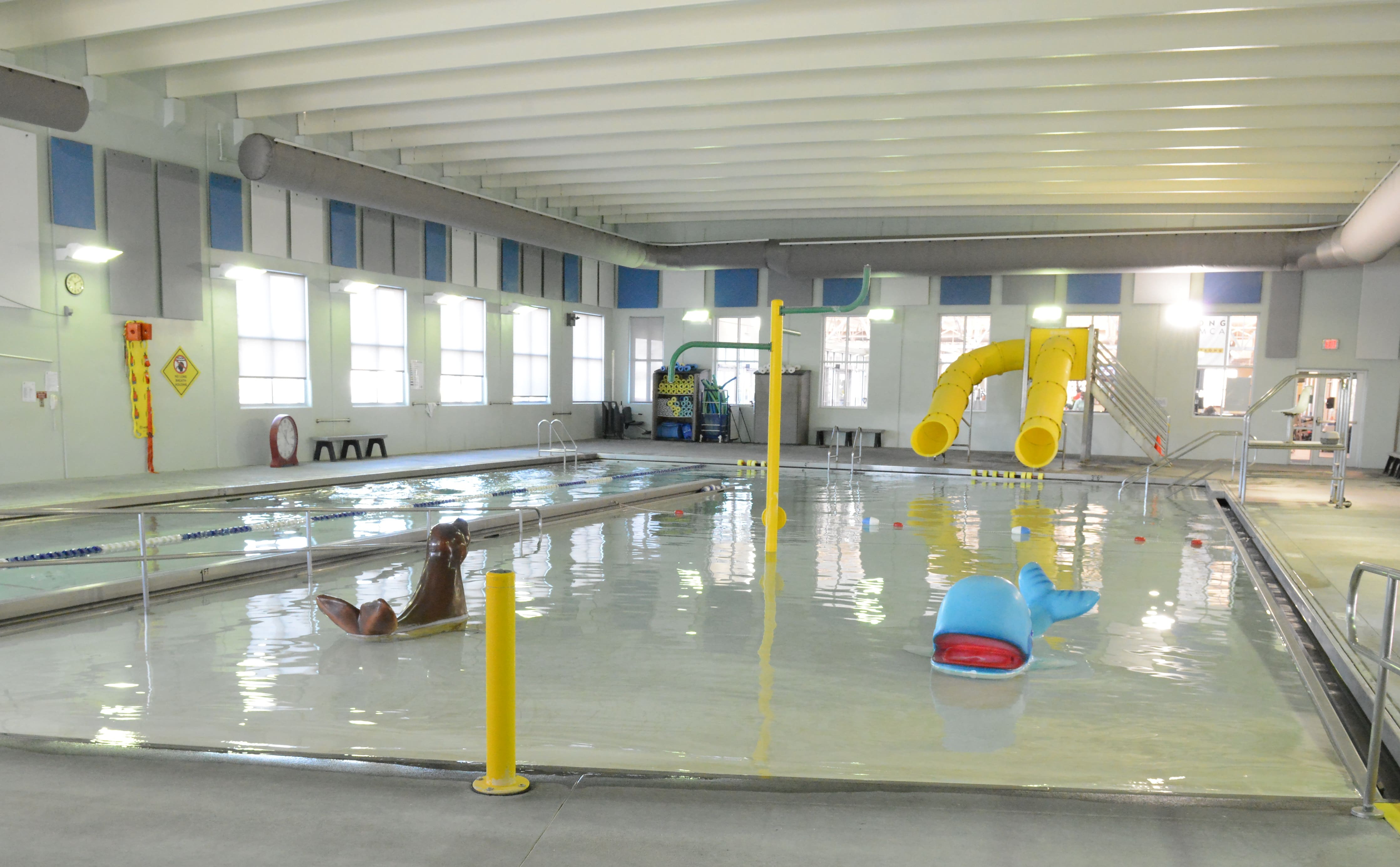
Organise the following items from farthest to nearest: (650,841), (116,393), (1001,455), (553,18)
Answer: (1001,455) < (116,393) < (553,18) < (650,841)

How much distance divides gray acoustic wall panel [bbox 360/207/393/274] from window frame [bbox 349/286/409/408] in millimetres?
384

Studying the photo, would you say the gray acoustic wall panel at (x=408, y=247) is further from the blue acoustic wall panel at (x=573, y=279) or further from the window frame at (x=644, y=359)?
the window frame at (x=644, y=359)

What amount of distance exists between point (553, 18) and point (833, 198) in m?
8.72

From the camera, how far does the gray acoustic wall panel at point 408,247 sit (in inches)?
623

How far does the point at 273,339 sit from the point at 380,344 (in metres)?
2.14

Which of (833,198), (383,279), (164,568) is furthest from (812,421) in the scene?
(164,568)

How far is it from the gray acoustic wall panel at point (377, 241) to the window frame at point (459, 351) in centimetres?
150

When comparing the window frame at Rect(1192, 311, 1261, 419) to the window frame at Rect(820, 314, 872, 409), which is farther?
the window frame at Rect(820, 314, 872, 409)

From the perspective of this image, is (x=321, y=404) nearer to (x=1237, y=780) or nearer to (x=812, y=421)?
(x=812, y=421)

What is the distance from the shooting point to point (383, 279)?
15.7 metres

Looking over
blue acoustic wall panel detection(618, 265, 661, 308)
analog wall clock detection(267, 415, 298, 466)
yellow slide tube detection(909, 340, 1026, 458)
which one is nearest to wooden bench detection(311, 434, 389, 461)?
analog wall clock detection(267, 415, 298, 466)

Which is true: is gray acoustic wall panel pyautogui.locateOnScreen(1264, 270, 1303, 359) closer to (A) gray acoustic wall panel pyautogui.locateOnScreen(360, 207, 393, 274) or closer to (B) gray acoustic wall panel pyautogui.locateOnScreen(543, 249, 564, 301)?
(B) gray acoustic wall panel pyautogui.locateOnScreen(543, 249, 564, 301)

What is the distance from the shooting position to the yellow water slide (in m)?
14.2

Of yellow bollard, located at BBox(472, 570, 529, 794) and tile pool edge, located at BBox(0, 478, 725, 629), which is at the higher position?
yellow bollard, located at BBox(472, 570, 529, 794)
